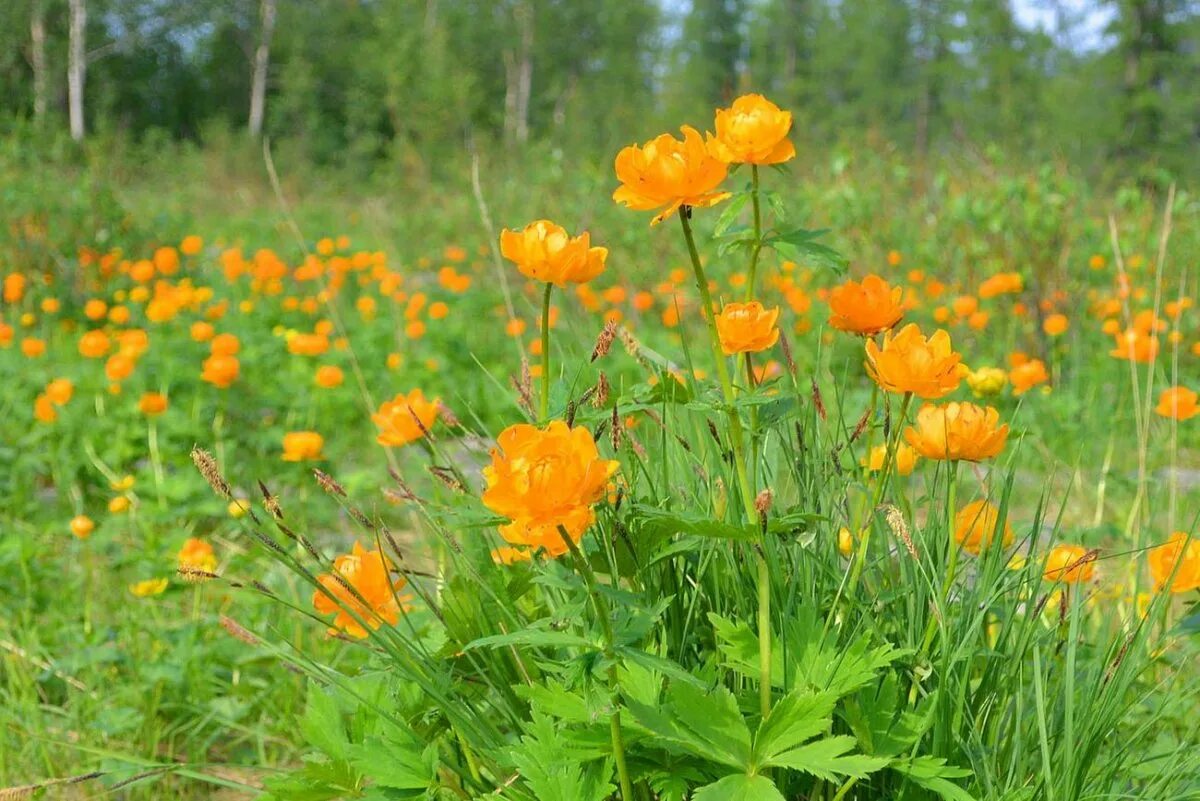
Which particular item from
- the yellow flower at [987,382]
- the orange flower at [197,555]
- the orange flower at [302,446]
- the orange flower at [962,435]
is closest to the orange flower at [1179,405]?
the yellow flower at [987,382]

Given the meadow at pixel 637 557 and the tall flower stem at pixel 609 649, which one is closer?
the tall flower stem at pixel 609 649

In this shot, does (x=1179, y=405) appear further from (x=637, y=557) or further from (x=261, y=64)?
(x=261, y=64)

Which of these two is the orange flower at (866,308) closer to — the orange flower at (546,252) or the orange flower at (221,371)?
the orange flower at (546,252)

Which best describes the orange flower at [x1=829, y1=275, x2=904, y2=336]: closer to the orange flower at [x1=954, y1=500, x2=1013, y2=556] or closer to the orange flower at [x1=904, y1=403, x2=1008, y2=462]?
Result: the orange flower at [x1=904, y1=403, x2=1008, y2=462]

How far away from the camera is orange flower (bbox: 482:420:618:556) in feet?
2.48

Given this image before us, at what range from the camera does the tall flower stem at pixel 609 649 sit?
827 mm

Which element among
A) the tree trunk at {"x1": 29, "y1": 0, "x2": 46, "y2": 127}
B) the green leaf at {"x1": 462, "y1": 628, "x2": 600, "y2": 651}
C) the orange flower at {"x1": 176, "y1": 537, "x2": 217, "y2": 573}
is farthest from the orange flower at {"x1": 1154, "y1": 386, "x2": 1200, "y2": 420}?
the tree trunk at {"x1": 29, "y1": 0, "x2": 46, "y2": 127}

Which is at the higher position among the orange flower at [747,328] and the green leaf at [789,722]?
the orange flower at [747,328]

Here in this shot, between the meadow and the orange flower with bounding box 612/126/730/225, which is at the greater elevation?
the orange flower with bounding box 612/126/730/225

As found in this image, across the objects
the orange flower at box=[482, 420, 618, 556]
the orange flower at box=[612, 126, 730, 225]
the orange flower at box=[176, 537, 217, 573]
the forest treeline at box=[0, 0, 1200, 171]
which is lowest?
the orange flower at box=[176, 537, 217, 573]

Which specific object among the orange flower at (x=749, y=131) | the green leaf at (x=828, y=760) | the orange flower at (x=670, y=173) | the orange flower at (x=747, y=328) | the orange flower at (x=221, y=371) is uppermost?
the orange flower at (x=749, y=131)

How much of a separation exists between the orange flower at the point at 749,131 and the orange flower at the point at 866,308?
0.15m

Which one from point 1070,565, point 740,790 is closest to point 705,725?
point 740,790

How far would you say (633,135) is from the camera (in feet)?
31.2
